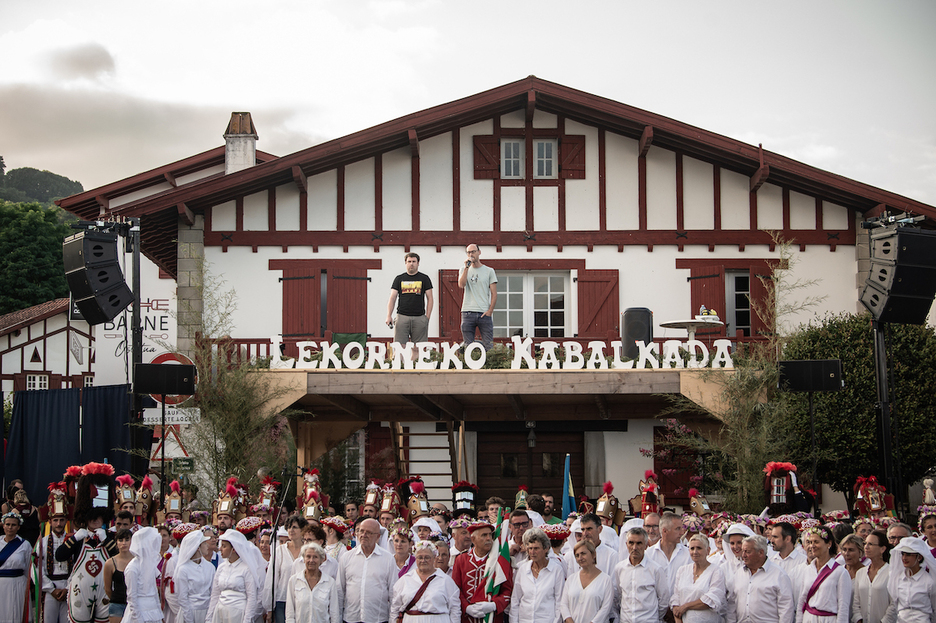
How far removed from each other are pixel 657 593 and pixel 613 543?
72.1 inches

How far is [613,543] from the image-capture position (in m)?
10.4

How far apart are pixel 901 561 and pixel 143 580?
669 centimetres

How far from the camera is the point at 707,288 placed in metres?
19.0

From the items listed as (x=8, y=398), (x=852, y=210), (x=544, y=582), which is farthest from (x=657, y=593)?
(x=8, y=398)

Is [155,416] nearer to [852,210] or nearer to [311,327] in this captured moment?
[311,327]

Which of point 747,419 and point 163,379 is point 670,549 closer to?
point 747,419

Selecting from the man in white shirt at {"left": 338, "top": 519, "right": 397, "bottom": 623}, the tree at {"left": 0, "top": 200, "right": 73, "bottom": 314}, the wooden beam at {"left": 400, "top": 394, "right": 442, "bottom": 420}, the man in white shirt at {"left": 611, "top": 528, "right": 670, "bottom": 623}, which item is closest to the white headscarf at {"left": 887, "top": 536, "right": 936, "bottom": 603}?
the man in white shirt at {"left": 611, "top": 528, "right": 670, "bottom": 623}

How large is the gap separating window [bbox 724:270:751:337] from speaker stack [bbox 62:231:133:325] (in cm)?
1058

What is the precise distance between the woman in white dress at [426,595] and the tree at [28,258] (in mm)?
35774

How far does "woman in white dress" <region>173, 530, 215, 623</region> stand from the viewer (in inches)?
392

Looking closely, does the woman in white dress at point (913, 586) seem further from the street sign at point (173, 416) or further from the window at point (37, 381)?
the window at point (37, 381)

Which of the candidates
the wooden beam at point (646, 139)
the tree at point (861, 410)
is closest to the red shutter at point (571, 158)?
the wooden beam at point (646, 139)

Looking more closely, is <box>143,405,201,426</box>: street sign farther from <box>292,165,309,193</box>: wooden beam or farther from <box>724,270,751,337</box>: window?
<box>724,270,751,337</box>: window

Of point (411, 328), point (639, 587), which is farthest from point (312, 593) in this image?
point (411, 328)
